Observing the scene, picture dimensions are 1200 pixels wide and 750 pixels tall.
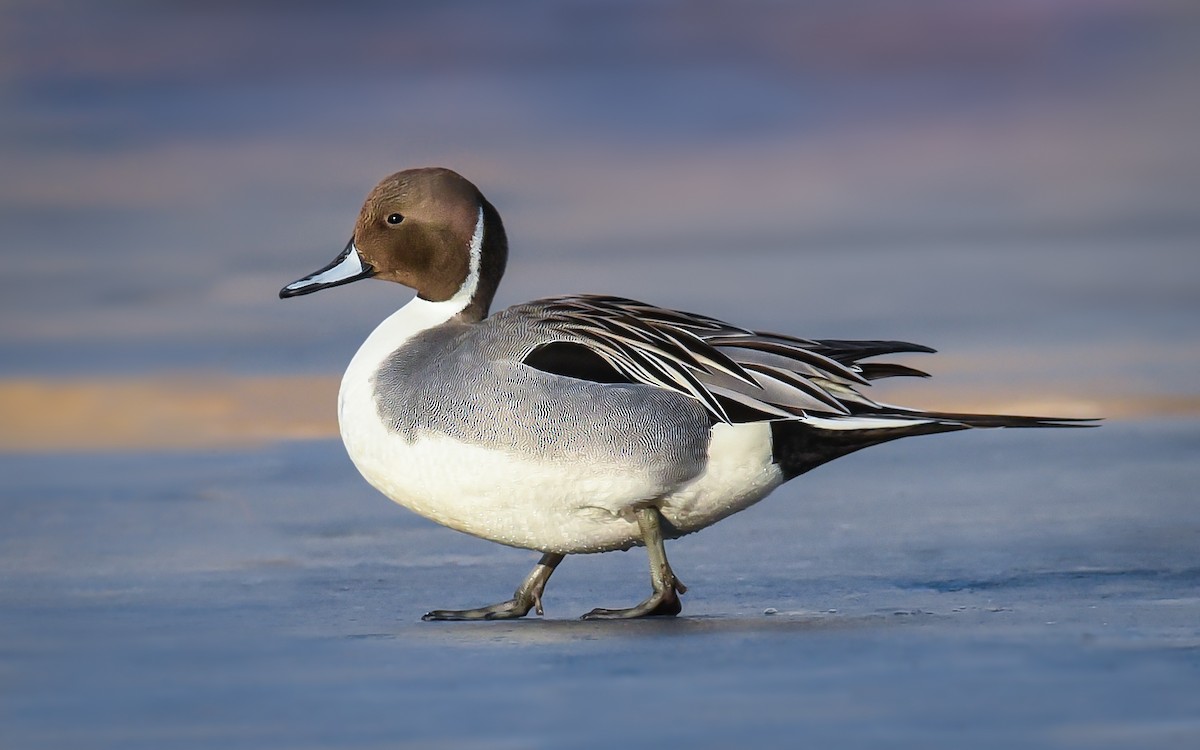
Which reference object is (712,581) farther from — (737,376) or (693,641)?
(693,641)

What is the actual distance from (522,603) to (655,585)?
0.55 m

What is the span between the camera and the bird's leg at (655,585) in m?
5.18

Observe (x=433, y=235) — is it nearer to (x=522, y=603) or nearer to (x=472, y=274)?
(x=472, y=274)

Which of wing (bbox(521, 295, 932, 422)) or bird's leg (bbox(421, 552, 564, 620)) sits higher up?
wing (bbox(521, 295, 932, 422))

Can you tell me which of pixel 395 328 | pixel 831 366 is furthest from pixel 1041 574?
pixel 395 328

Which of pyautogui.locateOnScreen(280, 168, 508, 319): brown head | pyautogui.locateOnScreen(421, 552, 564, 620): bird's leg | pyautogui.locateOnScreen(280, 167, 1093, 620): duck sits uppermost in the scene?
pyautogui.locateOnScreen(280, 168, 508, 319): brown head

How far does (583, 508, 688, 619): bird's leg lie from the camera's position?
204 inches

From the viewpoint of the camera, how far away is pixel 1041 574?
5.78 m

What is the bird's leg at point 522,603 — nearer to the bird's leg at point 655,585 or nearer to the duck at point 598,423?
the duck at point 598,423

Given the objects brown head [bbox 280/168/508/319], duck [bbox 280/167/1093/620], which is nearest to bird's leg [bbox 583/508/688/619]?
duck [bbox 280/167/1093/620]

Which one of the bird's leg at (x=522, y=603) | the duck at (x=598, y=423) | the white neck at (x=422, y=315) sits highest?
the white neck at (x=422, y=315)

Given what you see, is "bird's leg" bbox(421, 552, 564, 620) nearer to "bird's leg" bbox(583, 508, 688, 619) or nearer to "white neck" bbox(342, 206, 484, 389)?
"bird's leg" bbox(583, 508, 688, 619)

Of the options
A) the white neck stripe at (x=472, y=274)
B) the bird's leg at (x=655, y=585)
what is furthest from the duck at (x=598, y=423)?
the white neck stripe at (x=472, y=274)

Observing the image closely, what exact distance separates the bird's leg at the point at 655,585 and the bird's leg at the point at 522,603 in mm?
338
